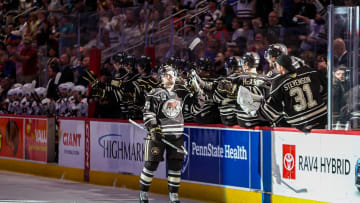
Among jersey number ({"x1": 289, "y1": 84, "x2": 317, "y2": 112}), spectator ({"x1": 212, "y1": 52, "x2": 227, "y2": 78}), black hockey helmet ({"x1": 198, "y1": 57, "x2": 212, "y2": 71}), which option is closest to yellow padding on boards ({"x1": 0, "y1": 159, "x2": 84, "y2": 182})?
spectator ({"x1": 212, "y1": 52, "x2": 227, "y2": 78})

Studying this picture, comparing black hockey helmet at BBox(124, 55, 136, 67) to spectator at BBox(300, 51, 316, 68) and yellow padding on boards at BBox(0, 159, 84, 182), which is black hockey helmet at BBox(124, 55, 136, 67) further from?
spectator at BBox(300, 51, 316, 68)

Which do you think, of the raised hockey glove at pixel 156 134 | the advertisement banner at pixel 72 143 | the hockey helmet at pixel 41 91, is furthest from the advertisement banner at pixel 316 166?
the hockey helmet at pixel 41 91

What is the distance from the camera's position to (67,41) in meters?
17.9

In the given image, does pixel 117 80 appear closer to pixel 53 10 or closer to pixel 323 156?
pixel 323 156

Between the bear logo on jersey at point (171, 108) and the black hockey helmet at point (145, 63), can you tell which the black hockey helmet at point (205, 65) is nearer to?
the black hockey helmet at point (145, 63)

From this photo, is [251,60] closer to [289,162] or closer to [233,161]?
[233,161]

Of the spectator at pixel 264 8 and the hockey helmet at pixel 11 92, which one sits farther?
the hockey helmet at pixel 11 92

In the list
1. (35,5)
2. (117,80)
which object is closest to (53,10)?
(35,5)

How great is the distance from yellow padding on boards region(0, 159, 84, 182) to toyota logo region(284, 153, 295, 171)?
17.8ft

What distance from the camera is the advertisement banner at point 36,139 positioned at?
52.1 ft

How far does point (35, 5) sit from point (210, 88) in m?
12.7

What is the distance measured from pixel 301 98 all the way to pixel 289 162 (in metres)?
0.90

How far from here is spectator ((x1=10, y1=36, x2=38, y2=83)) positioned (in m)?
18.9

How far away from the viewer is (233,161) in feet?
36.9
